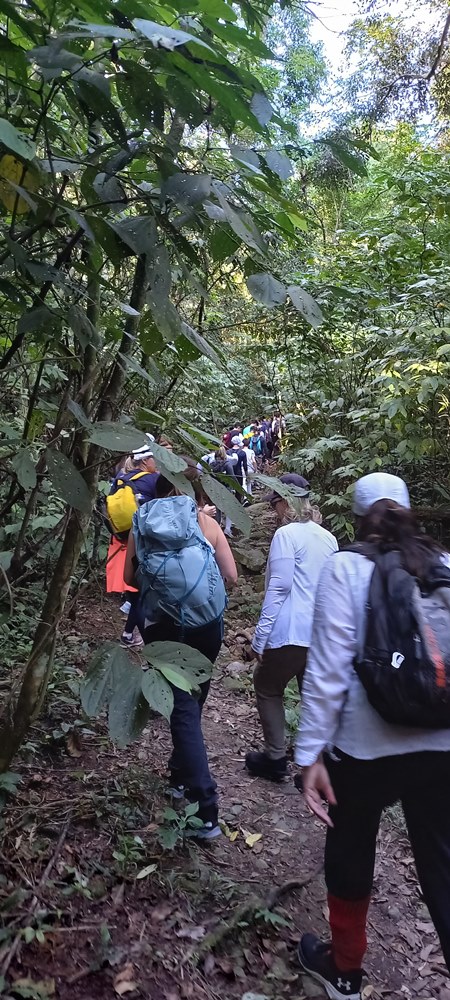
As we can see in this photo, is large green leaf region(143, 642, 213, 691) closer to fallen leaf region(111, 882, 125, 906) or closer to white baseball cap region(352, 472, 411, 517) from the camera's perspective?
white baseball cap region(352, 472, 411, 517)

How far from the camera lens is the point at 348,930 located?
6.93ft

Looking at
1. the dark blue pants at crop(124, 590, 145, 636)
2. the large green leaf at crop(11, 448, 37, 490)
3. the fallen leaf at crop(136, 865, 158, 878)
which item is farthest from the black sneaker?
the dark blue pants at crop(124, 590, 145, 636)

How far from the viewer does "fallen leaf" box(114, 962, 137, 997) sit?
201cm

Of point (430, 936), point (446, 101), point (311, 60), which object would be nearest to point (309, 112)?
point (311, 60)

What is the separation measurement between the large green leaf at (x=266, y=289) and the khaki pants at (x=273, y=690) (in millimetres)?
2518

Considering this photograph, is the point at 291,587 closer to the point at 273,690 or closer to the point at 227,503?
the point at 273,690

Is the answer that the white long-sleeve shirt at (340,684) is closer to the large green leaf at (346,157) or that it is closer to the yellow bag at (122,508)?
the large green leaf at (346,157)

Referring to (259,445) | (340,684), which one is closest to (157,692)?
(340,684)

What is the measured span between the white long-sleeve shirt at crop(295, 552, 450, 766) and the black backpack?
53 mm

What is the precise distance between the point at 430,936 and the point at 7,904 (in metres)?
1.79

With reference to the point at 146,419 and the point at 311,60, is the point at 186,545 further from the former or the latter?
the point at 311,60

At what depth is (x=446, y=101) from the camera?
11.4 meters

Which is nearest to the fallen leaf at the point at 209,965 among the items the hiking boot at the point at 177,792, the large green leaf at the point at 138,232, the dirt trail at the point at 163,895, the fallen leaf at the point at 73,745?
the dirt trail at the point at 163,895

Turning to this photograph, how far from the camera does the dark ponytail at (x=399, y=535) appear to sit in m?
1.97
